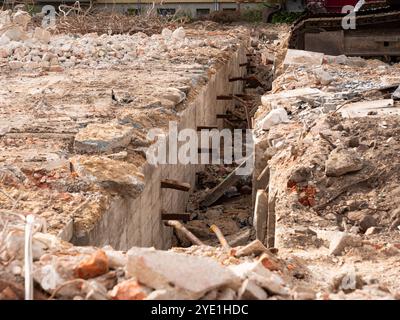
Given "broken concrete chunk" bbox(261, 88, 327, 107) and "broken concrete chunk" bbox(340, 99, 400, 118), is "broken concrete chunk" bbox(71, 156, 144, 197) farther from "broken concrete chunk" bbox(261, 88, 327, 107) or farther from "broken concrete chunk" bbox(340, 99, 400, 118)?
"broken concrete chunk" bbox(261, 88, 327, 107)

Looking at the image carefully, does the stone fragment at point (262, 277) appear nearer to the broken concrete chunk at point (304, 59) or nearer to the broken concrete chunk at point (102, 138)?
the broken concrete chunk at point (102, 138)

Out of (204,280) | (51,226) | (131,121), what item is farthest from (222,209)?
(204,280)

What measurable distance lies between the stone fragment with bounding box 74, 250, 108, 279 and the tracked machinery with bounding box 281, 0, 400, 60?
10.6 metres

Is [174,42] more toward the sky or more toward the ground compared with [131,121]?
more toward the sky

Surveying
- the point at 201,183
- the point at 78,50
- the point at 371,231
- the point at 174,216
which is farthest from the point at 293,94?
the point at 78,50

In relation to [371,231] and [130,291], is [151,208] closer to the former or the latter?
[371,231]

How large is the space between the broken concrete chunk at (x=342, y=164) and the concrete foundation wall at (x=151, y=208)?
1668 mm

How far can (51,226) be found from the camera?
495cm

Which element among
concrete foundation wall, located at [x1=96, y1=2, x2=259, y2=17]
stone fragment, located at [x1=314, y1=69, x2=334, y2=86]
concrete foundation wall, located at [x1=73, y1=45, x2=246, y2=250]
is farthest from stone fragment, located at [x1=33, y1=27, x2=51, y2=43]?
concrete foundation wall, located at [x1=96, y1=2, x2=259, y2=17]

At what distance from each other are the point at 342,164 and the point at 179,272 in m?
3.16

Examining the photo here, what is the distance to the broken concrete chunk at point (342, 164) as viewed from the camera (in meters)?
6.18
